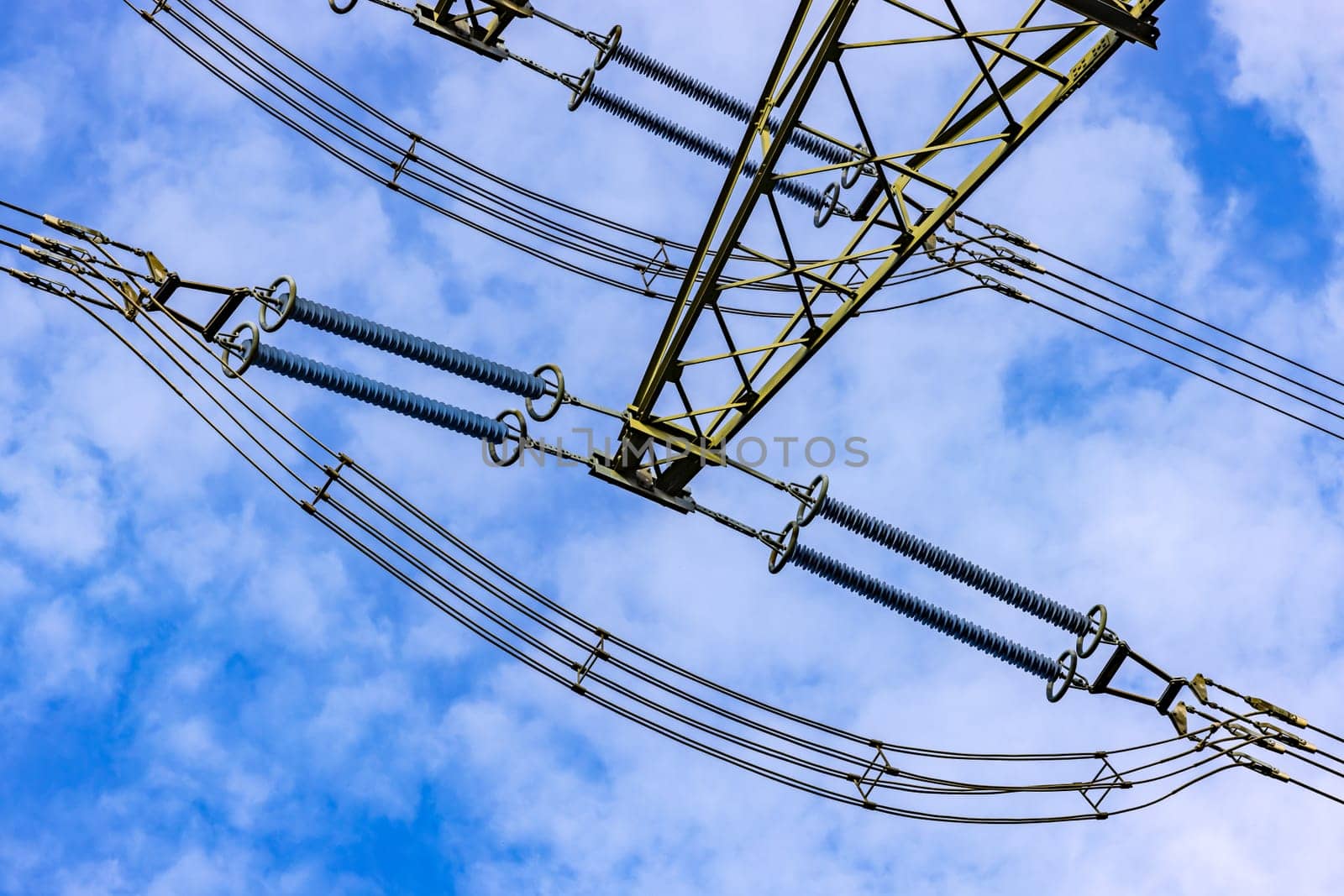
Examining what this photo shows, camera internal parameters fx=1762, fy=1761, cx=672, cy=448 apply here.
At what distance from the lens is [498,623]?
15.6 metres

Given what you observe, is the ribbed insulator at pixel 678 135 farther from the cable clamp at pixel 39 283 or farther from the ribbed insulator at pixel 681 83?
the cable clamp at pixel 39 283

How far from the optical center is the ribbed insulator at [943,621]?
16391 millimetres

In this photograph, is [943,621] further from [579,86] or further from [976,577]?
[579,86]

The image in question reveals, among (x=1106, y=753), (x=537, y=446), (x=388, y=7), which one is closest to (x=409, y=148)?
(x=388, y=7)

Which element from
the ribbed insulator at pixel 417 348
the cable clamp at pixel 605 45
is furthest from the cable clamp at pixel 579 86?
the ribbed insulator at pixel 417 348

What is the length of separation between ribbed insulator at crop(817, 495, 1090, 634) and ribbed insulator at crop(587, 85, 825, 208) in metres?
5.88

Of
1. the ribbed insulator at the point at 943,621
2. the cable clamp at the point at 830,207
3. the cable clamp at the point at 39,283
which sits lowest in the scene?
the cable clamp at the point at 39,283

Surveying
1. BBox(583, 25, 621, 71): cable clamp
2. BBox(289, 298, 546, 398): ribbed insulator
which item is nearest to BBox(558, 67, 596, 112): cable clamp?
BBox(583, 25, 621, 71): cable clamp

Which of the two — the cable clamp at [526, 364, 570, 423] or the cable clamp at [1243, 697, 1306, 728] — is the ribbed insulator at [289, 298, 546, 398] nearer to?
the cable clamp at [526, 364, 570, 423]

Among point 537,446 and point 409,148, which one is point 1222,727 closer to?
point 537,446

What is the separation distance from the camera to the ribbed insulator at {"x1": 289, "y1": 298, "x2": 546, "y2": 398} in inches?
565

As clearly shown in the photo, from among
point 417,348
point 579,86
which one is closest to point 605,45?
point 579,86

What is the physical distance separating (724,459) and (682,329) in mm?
1367

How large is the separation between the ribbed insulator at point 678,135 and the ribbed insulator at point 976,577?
588 cm
